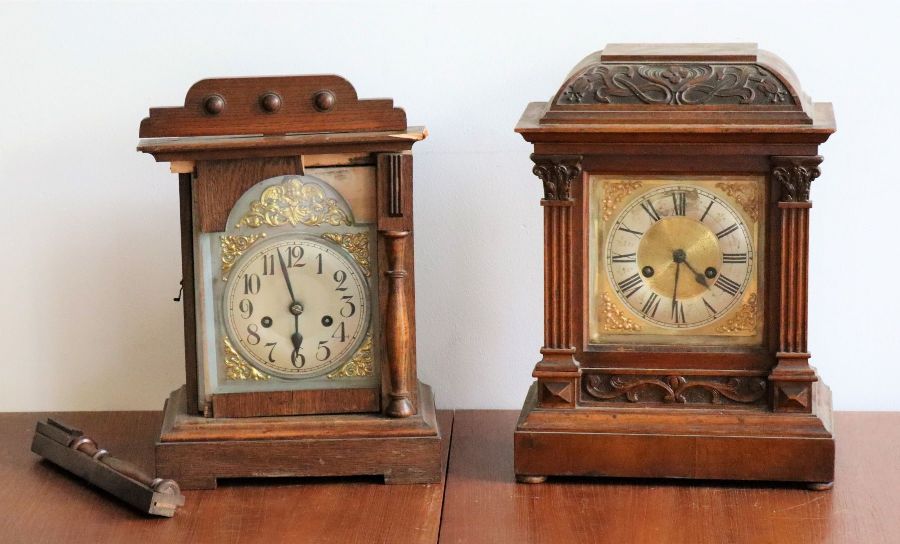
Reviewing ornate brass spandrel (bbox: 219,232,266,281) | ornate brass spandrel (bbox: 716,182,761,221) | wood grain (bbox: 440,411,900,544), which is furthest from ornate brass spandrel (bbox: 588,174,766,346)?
ornate brass spandrel (bbox: 219,232,266,281)

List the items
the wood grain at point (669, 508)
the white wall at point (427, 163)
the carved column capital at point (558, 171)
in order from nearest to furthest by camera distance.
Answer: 1. the wood grain at point (669, 508)
2. the carved column capital at point (558, 171)
3. the white wall at point (427, 163)

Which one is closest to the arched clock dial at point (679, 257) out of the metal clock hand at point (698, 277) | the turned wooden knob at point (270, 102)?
the metal clock hand at point (698, 277)

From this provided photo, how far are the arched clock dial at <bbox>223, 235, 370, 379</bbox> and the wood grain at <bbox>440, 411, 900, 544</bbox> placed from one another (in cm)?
23

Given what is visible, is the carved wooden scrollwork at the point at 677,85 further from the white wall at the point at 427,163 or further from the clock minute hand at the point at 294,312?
the clock minute hand at the point at 294,312

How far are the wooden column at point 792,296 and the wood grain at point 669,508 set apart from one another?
11 cm

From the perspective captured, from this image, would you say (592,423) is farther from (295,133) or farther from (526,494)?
(295,133)

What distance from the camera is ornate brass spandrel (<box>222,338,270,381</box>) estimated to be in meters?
1.66

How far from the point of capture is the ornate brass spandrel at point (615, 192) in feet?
5.27

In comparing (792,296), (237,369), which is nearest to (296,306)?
(237,369)

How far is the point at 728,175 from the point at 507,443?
18.8 inches

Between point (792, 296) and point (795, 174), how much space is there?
148mm

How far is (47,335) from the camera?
197 cm

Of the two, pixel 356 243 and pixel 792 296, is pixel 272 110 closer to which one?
pixel 356 243

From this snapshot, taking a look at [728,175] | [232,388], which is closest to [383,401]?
[232,388]
